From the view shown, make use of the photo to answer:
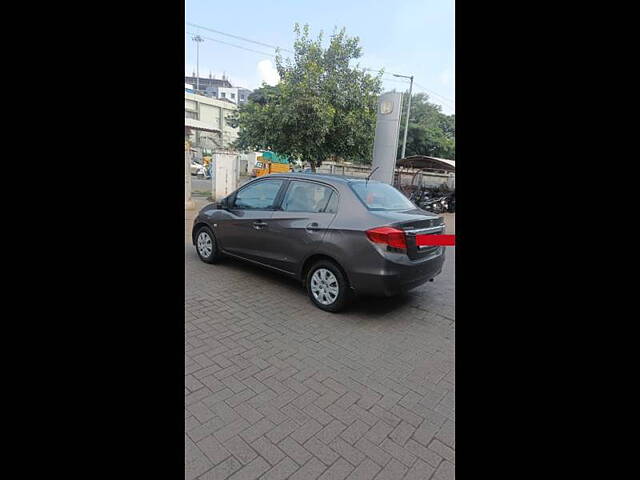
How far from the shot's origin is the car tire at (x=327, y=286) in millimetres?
4027

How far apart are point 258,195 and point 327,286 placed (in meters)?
1.72

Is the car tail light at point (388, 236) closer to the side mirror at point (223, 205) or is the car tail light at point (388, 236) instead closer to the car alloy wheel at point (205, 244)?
the side mirror at point (223, 205)

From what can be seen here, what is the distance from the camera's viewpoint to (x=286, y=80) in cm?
1302

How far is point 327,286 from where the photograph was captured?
13.6 feet

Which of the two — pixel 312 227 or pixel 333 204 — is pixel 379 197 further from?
pixel 312 227

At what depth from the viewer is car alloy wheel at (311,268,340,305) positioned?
410 cm

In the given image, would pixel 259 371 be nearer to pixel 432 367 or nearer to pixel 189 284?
pixel 432 367

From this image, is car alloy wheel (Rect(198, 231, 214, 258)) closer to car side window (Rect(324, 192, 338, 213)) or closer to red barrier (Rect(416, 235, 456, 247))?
car side window (Rect(324, 192, 338, 213))

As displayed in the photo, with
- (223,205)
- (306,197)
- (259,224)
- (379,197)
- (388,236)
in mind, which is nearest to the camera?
(388,236)

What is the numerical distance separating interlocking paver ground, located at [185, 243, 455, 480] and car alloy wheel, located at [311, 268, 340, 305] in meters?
0.20

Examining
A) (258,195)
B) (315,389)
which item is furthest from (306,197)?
(315,389)

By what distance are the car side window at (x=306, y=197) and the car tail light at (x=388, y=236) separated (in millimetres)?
762
